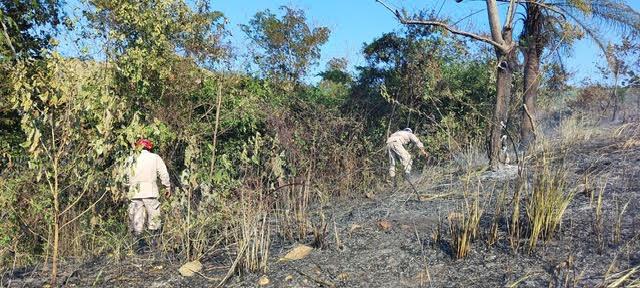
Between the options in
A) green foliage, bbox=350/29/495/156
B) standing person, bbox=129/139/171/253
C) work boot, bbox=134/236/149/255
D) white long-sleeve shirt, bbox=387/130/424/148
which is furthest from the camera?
green foliage, bbox=350/29/495/156

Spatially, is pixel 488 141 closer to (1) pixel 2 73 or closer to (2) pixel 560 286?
(2) pixel 560 286

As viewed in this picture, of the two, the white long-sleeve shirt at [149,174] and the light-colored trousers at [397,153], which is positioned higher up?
the light-colored trousers at [397,153]

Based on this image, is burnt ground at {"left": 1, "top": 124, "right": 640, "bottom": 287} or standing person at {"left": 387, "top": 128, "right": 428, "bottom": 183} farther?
standing person at {"left": 387, "top": 128, "right": 428, "bottom": 183}

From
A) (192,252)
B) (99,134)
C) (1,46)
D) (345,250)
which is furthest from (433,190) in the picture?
(1,46)

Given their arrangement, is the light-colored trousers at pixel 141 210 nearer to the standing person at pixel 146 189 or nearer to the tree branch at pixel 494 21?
the standing person at pixel 146 189

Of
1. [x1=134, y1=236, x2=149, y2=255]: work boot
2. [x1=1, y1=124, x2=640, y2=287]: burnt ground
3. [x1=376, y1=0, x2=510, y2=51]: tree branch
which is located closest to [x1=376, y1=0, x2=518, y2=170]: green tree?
[x1=376, y1=0, x2=510, y2=51]: tree branch

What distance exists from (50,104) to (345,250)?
7.94 feet

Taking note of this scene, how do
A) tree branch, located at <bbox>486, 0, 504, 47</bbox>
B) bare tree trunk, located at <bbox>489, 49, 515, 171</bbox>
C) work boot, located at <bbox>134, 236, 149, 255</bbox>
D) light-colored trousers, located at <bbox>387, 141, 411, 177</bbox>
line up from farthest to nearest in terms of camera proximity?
light-colored trousers, located at <bbox>387, 141, 411, 177</bbox> < tree branch, located at <bbox>486, 0, 504, 47</bbox> < bare tree trunk, located at <bbox>489, 49, 515, 171</bbox> < work boot, located at <bbox>134, 236, 149, 255</bbox>

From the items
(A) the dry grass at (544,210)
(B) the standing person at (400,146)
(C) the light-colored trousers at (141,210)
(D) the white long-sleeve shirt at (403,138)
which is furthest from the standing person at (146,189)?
(D) the white long-sleeve shirt at (403,138)

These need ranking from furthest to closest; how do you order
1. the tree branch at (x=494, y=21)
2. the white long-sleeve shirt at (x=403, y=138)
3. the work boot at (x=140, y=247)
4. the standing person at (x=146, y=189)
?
the white long-sleeve shirt at (x=403, y=138) → the tree branch at (x=494, y=21) → the standing person at (x=146, y=189) → the work boot at (x=140, y=247)

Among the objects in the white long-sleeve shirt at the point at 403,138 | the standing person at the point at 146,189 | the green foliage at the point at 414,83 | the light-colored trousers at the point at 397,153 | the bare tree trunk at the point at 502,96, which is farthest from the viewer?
the green foliage at the point at 414,83

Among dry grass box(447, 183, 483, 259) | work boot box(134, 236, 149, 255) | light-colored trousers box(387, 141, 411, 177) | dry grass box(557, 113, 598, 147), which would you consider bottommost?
work boot box(134, 236, 149, 255)

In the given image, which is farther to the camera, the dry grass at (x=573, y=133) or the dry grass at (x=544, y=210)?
the dry grass at (x=573, y=133)

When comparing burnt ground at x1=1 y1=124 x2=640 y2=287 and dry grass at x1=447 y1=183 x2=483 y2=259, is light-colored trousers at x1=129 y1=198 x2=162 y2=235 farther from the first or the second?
dry grass at x1=447 y1=183 x2=483 y2=259
